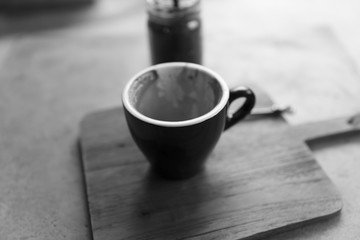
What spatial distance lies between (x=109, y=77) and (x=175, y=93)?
0.24 m

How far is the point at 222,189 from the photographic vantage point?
0.45 meters

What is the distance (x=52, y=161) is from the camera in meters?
0.52

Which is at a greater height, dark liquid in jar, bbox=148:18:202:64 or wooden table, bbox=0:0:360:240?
dark liquid in jar, bbox=148:18:202:64

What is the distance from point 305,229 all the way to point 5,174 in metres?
0.37

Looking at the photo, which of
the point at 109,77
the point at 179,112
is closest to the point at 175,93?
the point at 179,112

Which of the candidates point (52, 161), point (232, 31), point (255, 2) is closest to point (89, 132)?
point (52, 161)

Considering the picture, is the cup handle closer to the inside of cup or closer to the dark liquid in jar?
the inside of cup

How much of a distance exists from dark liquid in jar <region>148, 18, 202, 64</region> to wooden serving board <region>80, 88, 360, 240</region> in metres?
0.13

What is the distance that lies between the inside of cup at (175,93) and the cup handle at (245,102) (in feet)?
0.06

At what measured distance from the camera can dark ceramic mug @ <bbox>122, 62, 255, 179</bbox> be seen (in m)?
0.40

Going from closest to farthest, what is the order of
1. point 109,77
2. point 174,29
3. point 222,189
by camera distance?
point 222,189 → point 174,29 → point 109,77

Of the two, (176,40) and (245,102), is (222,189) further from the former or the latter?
(176,40)

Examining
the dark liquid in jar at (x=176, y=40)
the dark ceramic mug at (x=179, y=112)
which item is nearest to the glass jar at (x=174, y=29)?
the dark liquid in jar at (x=176, y=40)

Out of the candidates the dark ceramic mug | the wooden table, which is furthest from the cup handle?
the wooden table
